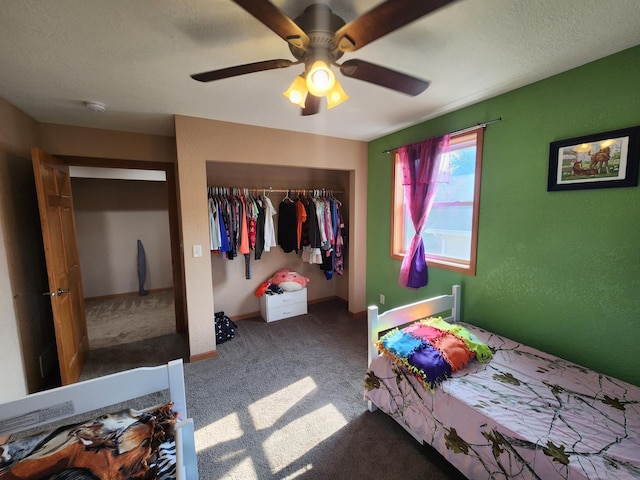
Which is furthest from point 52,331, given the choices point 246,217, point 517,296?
point 517,296

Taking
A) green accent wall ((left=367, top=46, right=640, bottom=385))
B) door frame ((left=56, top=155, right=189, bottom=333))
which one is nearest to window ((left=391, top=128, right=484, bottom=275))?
green accent wall ((left=367, top=46, right=640, bottom=385))

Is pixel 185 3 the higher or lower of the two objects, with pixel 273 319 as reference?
higher

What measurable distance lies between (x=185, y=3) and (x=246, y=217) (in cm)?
224

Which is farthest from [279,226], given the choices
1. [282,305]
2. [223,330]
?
[223,330]

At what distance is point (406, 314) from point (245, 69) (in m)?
1.91

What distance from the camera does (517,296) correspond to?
81.2 inches

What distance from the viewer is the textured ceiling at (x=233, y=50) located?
1.18 metres

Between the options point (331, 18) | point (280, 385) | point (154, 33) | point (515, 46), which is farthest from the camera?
point (280, 385)

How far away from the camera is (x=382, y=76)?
51.0 inches

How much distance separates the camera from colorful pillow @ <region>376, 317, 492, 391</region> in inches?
63.2

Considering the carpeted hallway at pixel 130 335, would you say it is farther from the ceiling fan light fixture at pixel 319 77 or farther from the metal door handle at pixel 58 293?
the ceiling fan light fixture at pixel 319 77

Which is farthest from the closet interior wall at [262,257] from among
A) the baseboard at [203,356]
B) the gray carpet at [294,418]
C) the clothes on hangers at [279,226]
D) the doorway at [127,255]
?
the baseboard at [203,356]

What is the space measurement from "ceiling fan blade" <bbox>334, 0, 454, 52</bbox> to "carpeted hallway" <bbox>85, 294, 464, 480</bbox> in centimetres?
216

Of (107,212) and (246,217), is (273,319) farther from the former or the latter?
(107,212)
